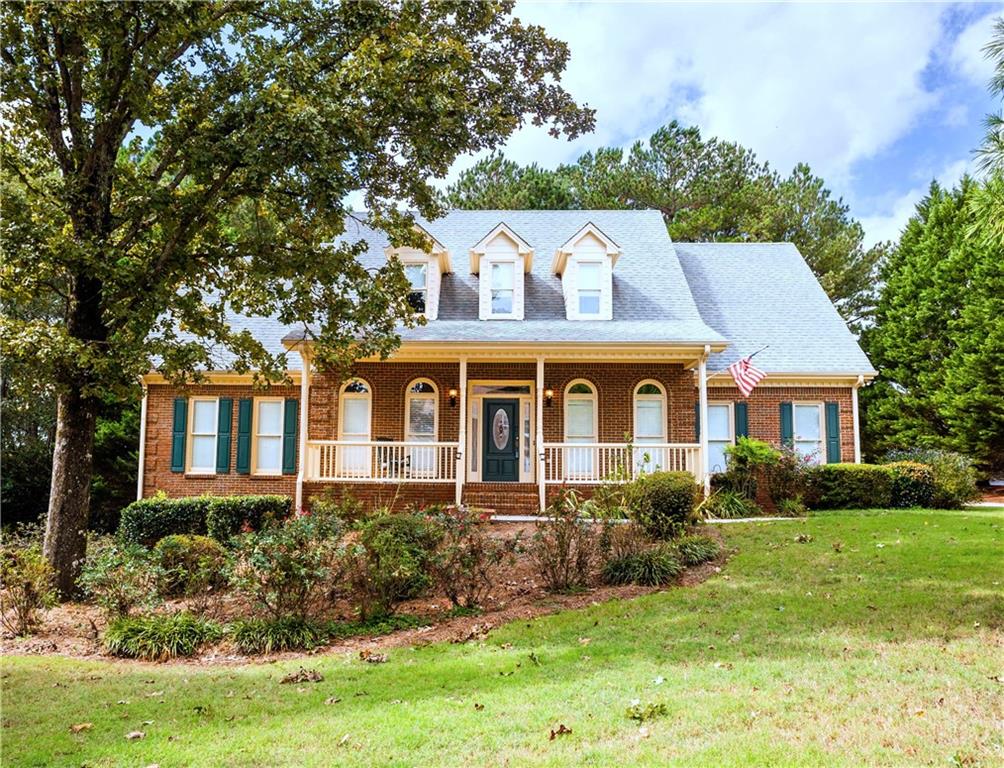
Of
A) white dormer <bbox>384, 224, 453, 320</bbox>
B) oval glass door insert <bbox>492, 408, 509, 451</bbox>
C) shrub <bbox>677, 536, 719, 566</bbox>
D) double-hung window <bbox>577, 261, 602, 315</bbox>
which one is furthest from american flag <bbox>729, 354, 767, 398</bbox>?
white dormer <bbox>384, 224, 453, 320</bbox>

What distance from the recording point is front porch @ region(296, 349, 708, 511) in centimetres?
1588

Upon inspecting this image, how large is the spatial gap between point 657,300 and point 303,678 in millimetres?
13442

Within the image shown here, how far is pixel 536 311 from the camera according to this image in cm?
1728

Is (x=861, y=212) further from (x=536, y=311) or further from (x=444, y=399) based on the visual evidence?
(x=444, y=399)

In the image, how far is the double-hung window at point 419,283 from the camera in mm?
17214

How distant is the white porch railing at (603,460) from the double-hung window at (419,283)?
4772mm

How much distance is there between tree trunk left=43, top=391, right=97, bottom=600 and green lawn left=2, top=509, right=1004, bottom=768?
2.36 metres

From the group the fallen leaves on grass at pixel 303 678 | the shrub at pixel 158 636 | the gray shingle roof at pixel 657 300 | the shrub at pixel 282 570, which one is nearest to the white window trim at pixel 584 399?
A: the gray shingle roof at pixel 657 300

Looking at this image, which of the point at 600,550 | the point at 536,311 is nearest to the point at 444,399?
the point at 536,311

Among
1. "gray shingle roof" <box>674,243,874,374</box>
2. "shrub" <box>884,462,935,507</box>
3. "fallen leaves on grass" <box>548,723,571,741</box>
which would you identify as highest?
"gray shingle roof" <box>674,243,874,374</box>

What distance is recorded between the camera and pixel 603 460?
15.5m

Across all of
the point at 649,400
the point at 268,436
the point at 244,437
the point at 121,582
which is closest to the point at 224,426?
the point at 244,437

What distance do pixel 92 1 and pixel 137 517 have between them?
8.72m

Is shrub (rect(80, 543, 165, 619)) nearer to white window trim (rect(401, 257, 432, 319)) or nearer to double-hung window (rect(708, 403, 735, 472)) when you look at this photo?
white window trim (rect(401, 257, 432, 319))
